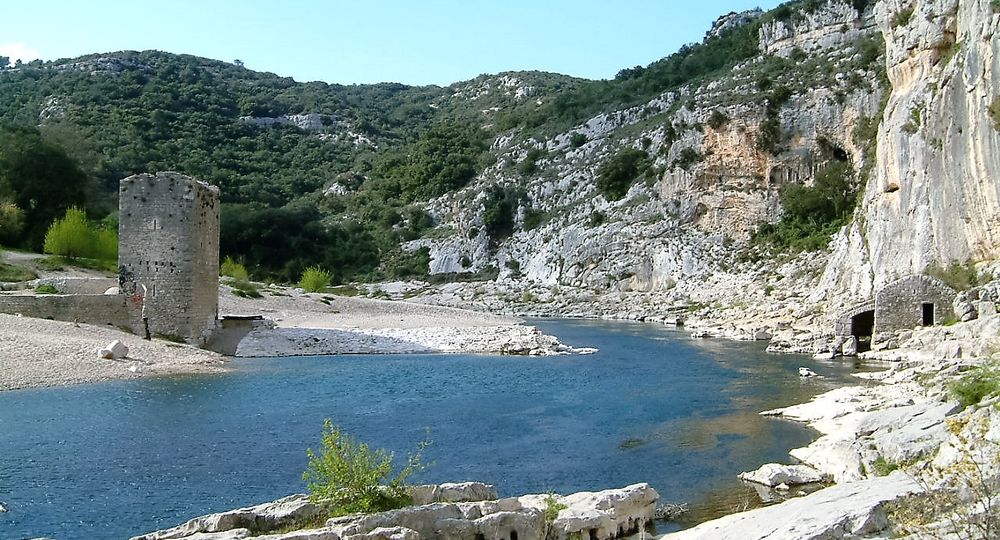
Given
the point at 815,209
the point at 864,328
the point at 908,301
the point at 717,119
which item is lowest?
the point at 864,328

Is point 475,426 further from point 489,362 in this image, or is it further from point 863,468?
point 489,362

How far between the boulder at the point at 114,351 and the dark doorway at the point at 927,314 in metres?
24.7

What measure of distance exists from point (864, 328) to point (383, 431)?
21.9 m

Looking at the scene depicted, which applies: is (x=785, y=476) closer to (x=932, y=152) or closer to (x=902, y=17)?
(x=932, y=152)

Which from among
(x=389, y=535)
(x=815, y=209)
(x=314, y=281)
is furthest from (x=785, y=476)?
(x=314, y=281)

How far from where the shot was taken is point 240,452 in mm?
15820

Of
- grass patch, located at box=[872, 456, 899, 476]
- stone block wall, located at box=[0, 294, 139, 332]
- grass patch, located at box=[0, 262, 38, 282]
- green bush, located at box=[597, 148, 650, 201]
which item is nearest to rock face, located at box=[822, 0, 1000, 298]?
grass patch, located at box=[872, 456, 899, 476]

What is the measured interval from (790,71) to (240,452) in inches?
2128

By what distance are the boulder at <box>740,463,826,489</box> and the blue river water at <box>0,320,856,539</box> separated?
42 centimetres

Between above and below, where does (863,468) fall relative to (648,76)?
below

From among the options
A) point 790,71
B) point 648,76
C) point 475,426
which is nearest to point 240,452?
point 475,426

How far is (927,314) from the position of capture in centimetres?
2941

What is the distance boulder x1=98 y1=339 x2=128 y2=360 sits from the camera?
961 inches

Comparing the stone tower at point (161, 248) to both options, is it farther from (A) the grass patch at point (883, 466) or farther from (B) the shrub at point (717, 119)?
(B) the shrub at point (717, 119)
